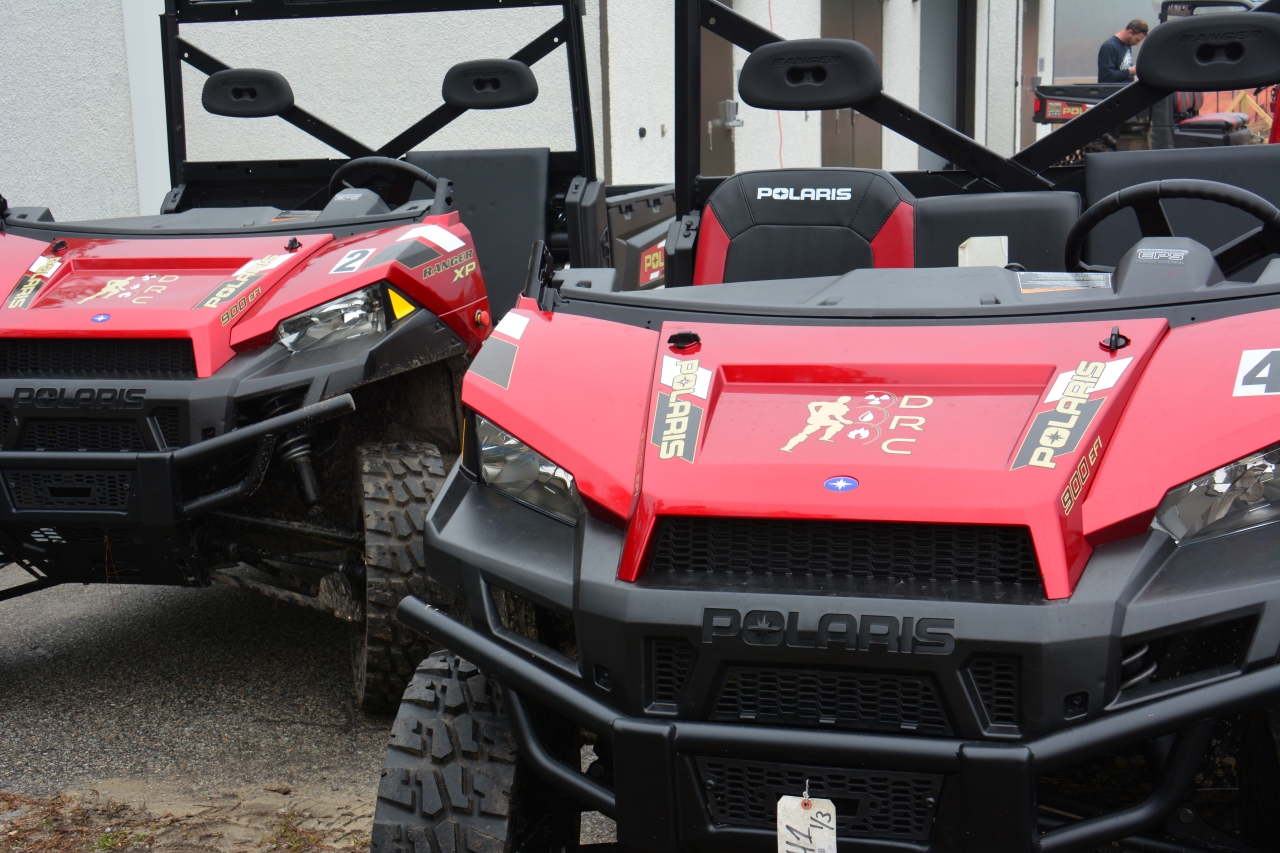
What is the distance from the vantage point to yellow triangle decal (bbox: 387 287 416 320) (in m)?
3.40

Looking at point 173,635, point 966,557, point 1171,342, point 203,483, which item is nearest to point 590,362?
point 966,557

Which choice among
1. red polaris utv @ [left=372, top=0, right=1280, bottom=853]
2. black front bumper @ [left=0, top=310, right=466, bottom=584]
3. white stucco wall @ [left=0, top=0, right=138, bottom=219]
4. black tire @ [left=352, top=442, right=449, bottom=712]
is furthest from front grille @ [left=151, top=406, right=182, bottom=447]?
white stucco wall @ [left=0, top=0, right=138, bottom=219]

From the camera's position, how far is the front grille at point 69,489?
296cm

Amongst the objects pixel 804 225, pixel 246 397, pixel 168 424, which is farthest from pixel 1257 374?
pixel 168 424

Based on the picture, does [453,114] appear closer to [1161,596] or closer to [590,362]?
[590,362]

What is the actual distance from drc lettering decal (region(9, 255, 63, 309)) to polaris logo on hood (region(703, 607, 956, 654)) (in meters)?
2.37

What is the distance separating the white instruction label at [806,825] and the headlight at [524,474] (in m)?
0.52

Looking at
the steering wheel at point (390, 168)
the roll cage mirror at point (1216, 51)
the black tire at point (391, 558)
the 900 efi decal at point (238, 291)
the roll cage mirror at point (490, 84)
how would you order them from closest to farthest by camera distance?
1. the roll cage mirror at point (1216, 51)
2. the black tire at point (391, 558)
3. the 900 efi decal at point (238, 291)
4. the steering wheel at point (390, 168)
5. the roll cage mirror at point (490, 84)

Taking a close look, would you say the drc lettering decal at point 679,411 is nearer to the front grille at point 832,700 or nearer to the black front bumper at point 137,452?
the front grille at point 832,700

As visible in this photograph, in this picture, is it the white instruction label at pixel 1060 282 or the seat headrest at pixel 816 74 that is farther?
the seat headrest at pixel 816 74

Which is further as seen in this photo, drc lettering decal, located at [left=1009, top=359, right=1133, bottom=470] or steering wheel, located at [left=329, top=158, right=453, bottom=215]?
steering wheel, located at [left=329, top=158, right=453, bottom=215]

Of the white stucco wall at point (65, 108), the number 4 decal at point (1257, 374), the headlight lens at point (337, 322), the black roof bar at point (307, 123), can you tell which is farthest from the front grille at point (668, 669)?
the white stucco wall at point (65, 108)

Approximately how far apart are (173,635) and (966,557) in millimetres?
2968

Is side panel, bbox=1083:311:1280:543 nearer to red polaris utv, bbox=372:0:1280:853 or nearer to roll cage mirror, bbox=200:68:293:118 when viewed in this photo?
red polaris utv, bbox=372:0:1280:853
